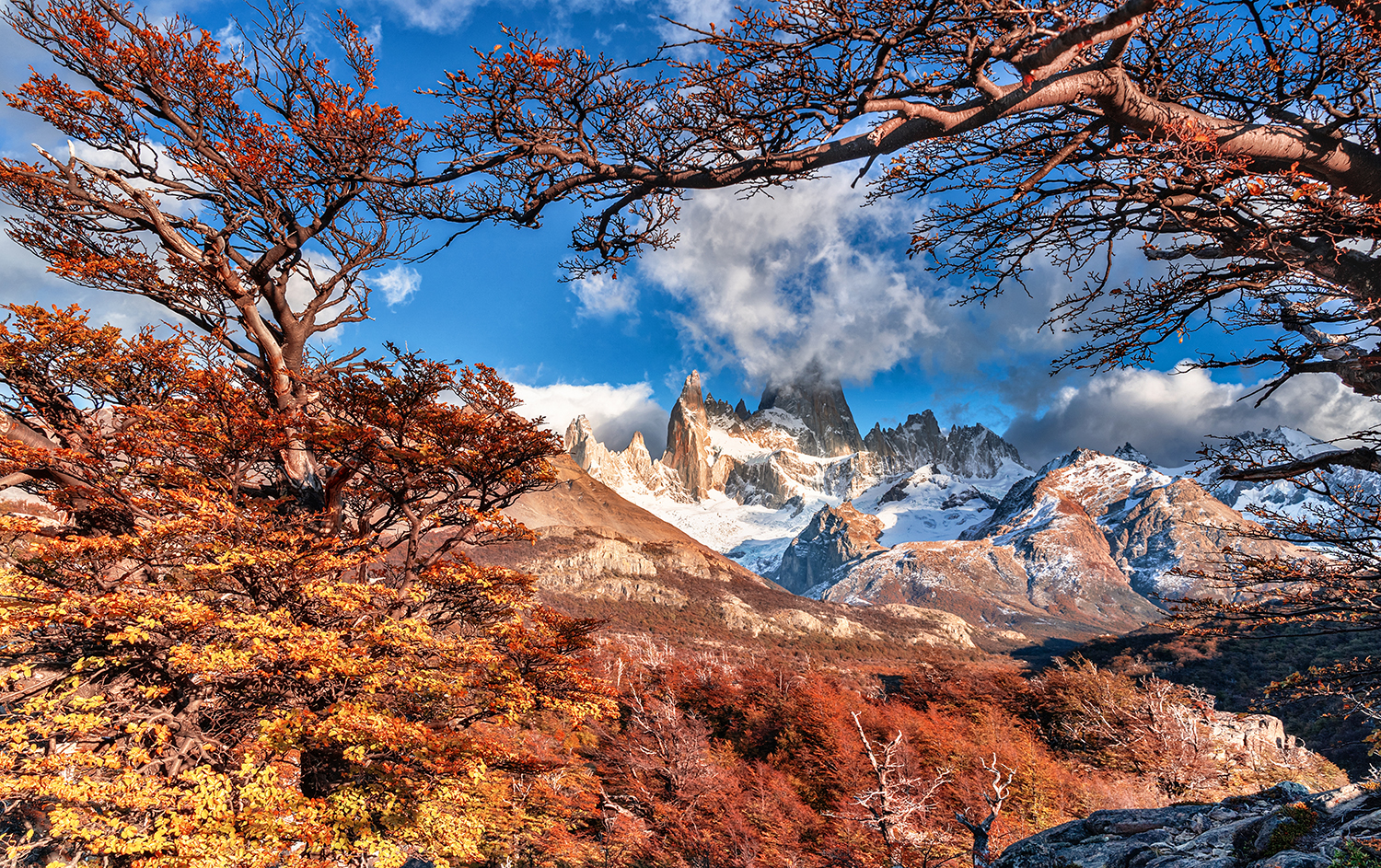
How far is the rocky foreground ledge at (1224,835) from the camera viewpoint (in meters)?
7.22

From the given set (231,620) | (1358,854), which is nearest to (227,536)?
(231,620)

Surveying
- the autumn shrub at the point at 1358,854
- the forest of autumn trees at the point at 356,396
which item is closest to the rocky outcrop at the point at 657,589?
the forest of autumn trees at the point at 356,396

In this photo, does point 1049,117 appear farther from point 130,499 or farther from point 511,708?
point 130,499

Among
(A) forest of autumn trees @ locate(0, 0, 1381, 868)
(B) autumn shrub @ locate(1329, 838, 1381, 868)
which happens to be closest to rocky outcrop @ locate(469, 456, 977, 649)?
(A) forest of autumn trees @ locate(0, 0, 1381, 868)

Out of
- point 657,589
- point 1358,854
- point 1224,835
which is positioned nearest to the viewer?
point 1358,854

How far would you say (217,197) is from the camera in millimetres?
8195

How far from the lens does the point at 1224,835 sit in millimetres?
9039

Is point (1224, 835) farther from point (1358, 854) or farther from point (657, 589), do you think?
point (657, 589)

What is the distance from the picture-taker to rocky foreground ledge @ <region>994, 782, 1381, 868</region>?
7219mm

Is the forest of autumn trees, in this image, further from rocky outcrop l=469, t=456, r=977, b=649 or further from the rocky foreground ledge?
rocky outcrop l=469, t=456, r=977, b=649

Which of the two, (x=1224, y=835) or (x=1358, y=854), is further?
(x=1224, y=835)

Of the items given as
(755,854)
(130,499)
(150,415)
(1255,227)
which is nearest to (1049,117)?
(1255,227)

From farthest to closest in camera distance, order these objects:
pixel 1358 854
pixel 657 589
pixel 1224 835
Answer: pixel 657 589
pixel 1224 835
pixel 1358 854

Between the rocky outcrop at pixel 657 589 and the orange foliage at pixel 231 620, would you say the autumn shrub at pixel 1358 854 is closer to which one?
the orange foliage at pixel 231 620
